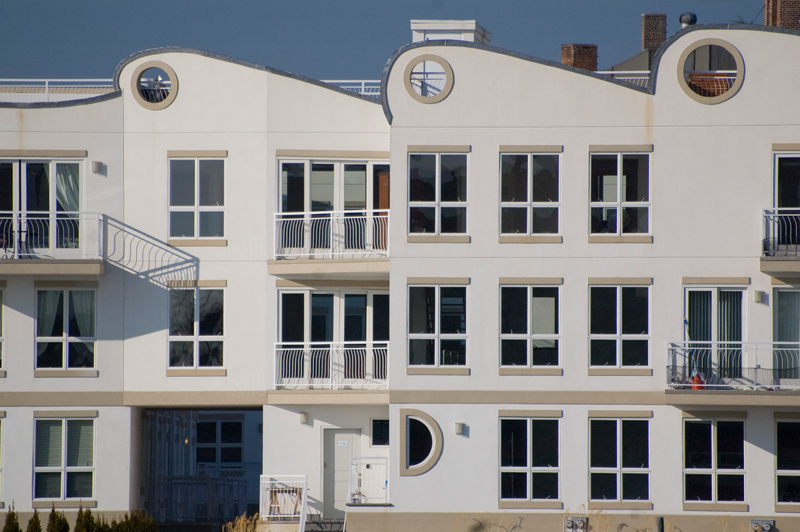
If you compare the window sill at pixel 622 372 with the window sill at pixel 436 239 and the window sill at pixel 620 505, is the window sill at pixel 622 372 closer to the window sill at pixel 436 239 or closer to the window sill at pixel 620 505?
the window sill at pixel 620 505

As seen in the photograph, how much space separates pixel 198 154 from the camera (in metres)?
24.8

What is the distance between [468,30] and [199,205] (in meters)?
8.07

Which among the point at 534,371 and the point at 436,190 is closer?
the point at 534,371

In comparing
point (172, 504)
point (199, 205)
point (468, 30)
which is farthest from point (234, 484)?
point (468, 30)

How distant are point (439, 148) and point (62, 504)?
11527mm

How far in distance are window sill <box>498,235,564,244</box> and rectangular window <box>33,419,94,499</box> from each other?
33.6 feet

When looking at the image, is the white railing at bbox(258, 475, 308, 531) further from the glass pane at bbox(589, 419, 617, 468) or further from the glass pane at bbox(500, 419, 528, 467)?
the glass pane at bbox(589, 419, 617, 468)

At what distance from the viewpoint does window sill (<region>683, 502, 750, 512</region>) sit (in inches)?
882

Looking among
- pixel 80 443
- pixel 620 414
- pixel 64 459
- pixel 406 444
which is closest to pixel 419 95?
pixel 406 444

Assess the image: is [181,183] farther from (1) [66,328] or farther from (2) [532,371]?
(2) [532,371]

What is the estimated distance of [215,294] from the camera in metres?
24.8

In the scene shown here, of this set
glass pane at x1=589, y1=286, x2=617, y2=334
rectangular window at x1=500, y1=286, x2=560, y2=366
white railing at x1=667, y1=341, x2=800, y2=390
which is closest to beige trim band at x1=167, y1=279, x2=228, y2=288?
rectangular window at x1=500, y1=286, x2=560, y2=366

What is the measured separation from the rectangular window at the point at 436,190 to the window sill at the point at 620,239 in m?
2.79

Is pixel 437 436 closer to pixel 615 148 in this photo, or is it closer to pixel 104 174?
pixel 615 148
